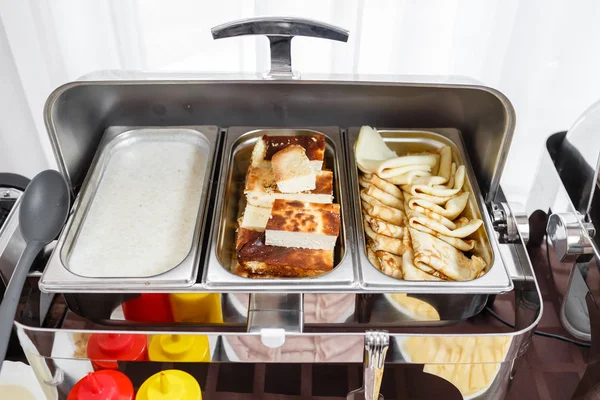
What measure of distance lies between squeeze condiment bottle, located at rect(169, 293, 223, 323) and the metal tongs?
0.25 m

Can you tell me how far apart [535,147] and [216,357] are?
1.26m

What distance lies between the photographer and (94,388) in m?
0.89

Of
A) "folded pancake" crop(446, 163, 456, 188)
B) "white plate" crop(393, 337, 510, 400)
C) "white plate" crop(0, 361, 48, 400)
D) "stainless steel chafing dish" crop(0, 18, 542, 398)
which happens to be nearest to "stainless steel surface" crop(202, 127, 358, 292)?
"stainless steel chafing dish" crop(0, 18, 542, 398)

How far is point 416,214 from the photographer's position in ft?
3.33

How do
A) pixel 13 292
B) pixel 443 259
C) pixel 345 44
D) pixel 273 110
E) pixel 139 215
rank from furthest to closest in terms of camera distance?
pixel 345 44 < pixel 273 110 < pixel 139 215 < pixel 443 259 < pixel 13 292

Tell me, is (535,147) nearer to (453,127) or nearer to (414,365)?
(453,127)

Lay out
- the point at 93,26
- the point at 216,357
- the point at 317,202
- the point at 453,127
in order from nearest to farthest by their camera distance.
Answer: the point at 216,357 → the point at 317,202 → the point at 453,127 → the point at 93,26

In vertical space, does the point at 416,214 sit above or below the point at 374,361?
above

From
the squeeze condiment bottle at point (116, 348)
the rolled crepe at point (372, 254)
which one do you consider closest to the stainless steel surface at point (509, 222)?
the rolled crepe at point (372, 254)

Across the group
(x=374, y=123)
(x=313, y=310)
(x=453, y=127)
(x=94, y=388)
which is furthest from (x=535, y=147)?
(x=94, y=388)

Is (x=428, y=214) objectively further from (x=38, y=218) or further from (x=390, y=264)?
(x=38, y=218)

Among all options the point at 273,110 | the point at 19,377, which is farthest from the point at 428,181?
the point at 19,377

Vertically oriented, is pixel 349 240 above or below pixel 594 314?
above

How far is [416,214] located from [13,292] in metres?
0.70
